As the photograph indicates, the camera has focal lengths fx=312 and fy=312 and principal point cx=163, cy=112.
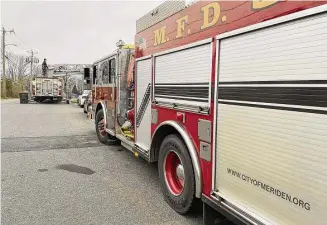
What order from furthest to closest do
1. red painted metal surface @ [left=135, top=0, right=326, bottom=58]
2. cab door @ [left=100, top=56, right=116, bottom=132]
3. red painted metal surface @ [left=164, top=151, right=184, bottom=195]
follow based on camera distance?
cab door @ [left=100, top=56, right=116, bottom=132] < red painted metal surface @ [left=164, top=151, right=184, bottom=195] < red painted metal surface @ [left=135, top=0, right=326, bottom=58]

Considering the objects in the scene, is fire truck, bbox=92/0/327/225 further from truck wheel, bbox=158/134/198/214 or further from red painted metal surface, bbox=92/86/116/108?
red painted metal surface, bbox=92/86/116/108

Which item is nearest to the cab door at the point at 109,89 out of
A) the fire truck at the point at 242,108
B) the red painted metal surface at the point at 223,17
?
the fire truck at the point at 242,108

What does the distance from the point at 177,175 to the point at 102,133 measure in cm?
484

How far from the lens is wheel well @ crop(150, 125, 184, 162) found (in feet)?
13.6

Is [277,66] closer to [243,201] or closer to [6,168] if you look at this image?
[243,201]

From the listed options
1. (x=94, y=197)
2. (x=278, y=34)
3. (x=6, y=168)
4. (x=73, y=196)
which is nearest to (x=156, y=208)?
(x=94, y=197)

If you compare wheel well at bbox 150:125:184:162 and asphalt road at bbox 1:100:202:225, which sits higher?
wheel well at bbox 150:125:184:162

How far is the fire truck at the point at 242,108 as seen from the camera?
2.06 metres

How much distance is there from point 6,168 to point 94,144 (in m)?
2.76

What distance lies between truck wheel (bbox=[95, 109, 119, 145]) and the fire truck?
379 cm

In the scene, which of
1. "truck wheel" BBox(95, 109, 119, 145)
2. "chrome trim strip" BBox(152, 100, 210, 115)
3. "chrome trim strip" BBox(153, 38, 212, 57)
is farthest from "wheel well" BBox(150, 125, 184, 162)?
"truck wheel" BBox(95, 109, 119, 145)

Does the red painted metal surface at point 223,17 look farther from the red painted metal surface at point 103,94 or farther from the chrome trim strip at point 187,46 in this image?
the red painted metal surface at point 103,94

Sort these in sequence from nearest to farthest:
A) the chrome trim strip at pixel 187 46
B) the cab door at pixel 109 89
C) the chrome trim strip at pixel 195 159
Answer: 1. the chrome trim strip at pixel 187 46
2. the chrome trim strip at pixel 195 159
3. the cab door at pixel 109 89

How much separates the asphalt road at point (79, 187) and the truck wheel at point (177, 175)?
179 mm
